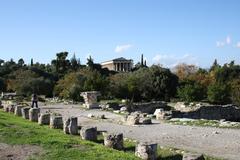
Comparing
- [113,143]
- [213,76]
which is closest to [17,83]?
[213,76]

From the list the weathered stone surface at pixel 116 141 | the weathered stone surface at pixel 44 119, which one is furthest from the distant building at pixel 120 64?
the weathered stone surface at pixel 116 141

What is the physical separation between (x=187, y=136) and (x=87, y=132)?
13.0 ft

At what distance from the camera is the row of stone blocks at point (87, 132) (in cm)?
1289

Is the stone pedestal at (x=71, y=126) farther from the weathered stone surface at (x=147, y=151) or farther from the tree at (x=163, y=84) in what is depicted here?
the tree at (x=163, y=84)

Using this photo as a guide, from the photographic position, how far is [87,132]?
16.6m

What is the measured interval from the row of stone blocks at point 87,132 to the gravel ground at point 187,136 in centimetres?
173

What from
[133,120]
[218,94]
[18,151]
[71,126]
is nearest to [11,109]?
[133,120]

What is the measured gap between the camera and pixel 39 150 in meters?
13.7

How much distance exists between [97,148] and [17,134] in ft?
13.4

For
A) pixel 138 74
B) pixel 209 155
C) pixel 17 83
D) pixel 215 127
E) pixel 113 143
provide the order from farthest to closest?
1. pixel 138 74
2. pixel 17 83
3. pixel 215 127
4. pixel 113 143
5. pixel 209 155

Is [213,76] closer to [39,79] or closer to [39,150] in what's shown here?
[39,79]

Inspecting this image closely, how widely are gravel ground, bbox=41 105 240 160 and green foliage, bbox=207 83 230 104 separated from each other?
2594 cm

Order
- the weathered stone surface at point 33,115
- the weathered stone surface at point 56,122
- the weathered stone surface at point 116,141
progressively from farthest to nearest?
the weathered stone surface at point 33,115 < the weathered stone surface at point 56,122 < the weathered stone surface at point 116,141

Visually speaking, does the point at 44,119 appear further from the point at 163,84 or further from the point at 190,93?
the point at 163,84
